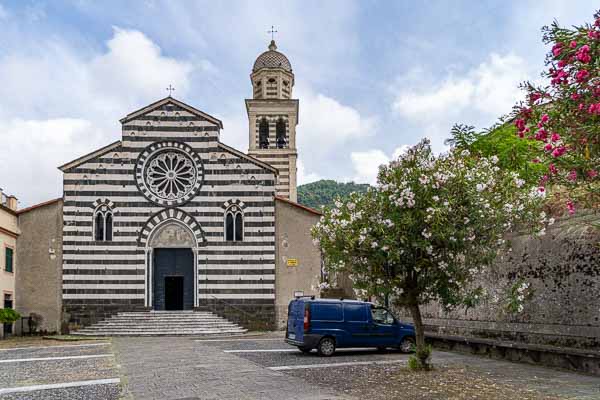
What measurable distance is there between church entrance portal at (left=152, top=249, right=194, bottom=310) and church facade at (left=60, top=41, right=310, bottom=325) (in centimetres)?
5

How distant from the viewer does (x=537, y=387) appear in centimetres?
1246

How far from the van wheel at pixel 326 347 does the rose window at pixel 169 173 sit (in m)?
14.0

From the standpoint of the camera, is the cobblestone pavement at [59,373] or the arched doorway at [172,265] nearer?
the cobblestone pavement at [59,373]

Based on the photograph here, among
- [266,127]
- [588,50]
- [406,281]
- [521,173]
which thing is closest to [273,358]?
[406,281]

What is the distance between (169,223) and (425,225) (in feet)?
63.1

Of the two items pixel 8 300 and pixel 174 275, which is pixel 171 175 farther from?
pixel 8 300

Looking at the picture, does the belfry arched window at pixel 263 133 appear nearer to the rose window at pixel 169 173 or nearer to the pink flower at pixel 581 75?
the rose window at pixel 169 173

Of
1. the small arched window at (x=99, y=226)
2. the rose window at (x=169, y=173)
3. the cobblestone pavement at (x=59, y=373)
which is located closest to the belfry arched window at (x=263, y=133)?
the rose window at (x=169, y=173)

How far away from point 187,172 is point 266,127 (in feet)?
40.7

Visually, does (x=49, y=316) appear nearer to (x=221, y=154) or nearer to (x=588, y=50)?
(x=221, y=154)

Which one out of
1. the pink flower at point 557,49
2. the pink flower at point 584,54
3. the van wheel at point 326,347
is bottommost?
the van wheel at point 326,347

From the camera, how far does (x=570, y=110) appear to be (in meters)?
9.42

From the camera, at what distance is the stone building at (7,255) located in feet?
90.3

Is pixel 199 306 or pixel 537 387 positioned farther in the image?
pixel 199 306
